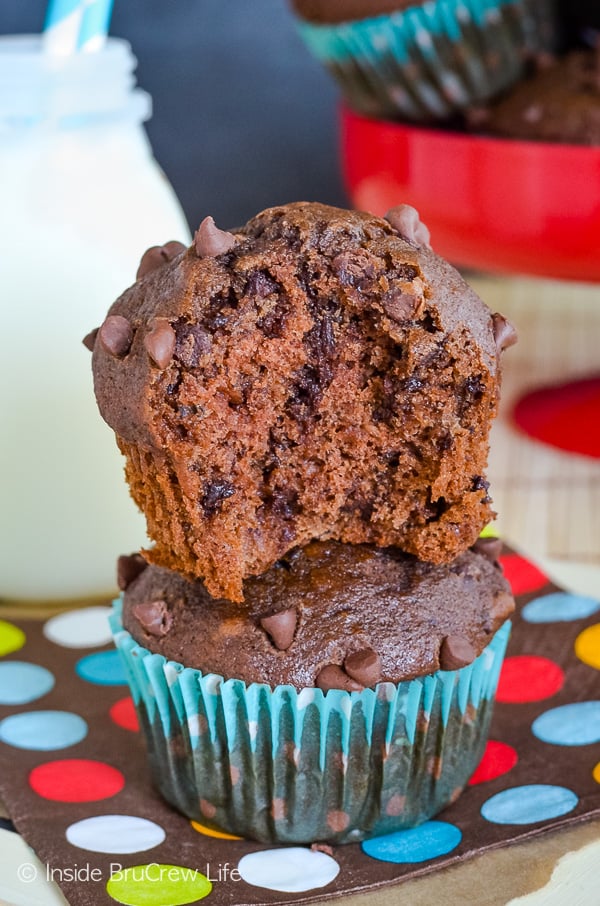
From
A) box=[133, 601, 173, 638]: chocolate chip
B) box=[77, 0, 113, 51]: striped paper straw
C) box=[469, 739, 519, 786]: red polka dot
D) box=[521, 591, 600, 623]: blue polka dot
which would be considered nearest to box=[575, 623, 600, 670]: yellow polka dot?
box=[521, 591, 600, 623]: blue polka dot

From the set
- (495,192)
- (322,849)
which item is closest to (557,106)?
(495,192)

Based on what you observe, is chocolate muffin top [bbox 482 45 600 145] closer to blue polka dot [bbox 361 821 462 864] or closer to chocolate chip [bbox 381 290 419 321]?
chocolate chip [bbox 381 290 419 321]

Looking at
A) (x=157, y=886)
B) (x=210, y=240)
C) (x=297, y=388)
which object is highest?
(x=210, y=240)

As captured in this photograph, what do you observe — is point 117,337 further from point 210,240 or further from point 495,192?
point 495,192

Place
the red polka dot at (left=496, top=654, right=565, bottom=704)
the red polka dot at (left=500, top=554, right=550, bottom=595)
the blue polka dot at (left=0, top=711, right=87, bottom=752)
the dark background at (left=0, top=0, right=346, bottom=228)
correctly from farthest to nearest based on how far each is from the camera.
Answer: the dark background at (left=0, top=0, right=346, bottom=228)
the red polka dot at (left=500, top=554, right=550, bottom=595)
the red polka dot at (left=496, top=654, right=565, bottom=704)
the blue polka dot at (left=0, top=711, right=87, bottom=752)

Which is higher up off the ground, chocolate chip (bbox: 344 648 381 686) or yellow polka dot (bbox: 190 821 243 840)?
chocolate chip (bbox: 344 648 381 686)

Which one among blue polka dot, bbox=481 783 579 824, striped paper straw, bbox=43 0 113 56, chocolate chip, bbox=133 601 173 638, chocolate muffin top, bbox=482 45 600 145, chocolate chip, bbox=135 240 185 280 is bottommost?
blue polka dot, bbox=481 783 579 824

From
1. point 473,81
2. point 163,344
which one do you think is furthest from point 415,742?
point 473,81

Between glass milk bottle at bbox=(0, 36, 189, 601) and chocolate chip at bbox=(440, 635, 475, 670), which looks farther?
glass milk bottle at bbox=(0, 36, 189, 601)
